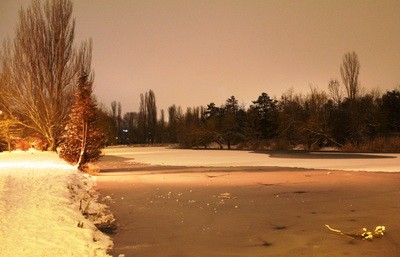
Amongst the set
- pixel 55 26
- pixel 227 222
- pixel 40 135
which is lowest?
pixel 227 222

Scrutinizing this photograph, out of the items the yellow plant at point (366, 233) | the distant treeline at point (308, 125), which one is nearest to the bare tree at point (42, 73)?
the distant treeline at point (308, 125)

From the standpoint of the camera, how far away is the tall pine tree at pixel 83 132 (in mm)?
25328

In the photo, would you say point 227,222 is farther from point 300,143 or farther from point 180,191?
point 300,143

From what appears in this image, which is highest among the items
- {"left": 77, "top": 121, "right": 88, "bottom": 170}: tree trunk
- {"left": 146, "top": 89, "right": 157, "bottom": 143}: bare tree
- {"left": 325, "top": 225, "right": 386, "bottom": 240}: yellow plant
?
{"left": 146, "top": 89, "right": 157, "bottom": 143}: bare tree

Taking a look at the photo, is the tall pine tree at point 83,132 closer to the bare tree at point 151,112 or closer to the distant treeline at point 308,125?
the distant treeline at point 308,125

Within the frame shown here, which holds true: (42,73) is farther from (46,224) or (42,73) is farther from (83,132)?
(46,224)

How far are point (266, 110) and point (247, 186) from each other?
60224mm

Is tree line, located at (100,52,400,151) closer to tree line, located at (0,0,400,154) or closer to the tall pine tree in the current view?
tree line, located at (0,0,400,154)

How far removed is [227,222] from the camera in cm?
982

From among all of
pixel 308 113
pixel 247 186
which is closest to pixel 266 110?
pixel 308 113

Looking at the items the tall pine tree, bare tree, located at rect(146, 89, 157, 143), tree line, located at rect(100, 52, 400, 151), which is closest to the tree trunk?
the tall pine tree

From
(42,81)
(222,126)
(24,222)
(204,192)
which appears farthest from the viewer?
(222,126)

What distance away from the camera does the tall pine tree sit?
2533 centimetres

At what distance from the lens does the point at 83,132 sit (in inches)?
995
